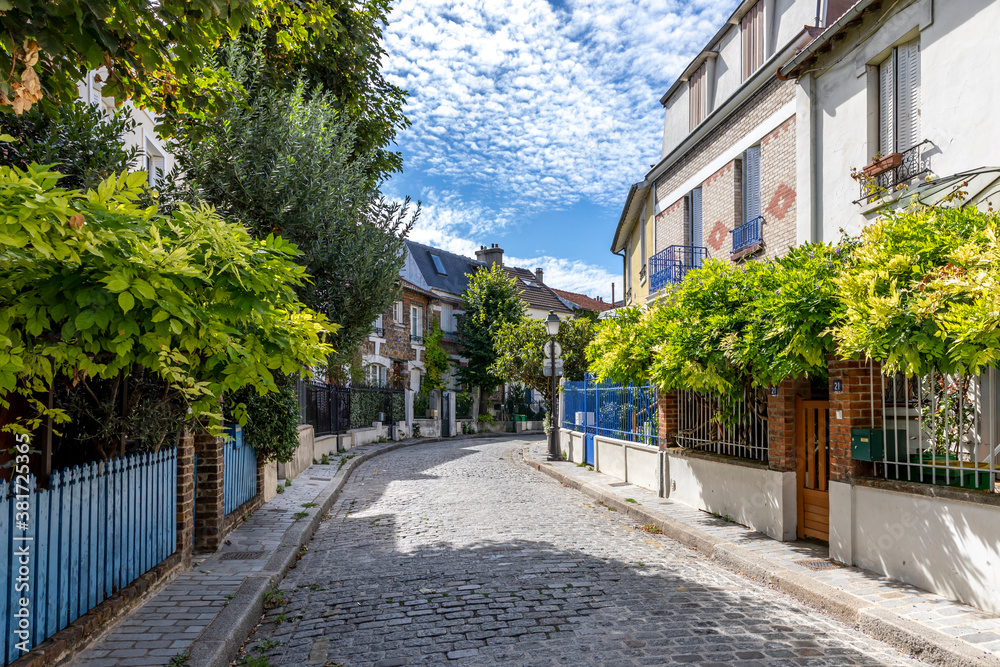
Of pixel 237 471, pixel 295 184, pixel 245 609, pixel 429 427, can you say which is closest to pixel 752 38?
pixel 295 184

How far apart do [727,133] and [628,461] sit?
300 inches

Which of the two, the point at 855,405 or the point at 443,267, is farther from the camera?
the point at 443,267

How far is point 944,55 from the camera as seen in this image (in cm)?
896

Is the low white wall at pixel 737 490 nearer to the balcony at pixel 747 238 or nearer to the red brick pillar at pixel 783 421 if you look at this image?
the red brick pillar at pixel 783 421

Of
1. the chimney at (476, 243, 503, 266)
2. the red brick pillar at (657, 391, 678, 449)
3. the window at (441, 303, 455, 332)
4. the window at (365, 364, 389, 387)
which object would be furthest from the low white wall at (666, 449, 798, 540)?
the chimney at (476, 243, 503, 266)

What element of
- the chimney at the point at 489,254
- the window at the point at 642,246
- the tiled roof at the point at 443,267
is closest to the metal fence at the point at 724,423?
the window at the point at 642,246

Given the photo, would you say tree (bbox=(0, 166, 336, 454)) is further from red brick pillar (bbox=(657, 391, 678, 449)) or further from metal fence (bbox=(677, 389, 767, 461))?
red brick pillar (bbox=(657, 391, 678, 449))

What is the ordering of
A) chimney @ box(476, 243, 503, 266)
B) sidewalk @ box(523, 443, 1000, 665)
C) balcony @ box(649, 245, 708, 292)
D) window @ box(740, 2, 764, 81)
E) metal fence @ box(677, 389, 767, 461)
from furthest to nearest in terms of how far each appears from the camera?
chimney @ box(476, 243, 503, 266)
balcony @ box(649, 245, 708, 292)
window @ box(740, 2, 764, 81)
metal fence @ box(677, 389, 767, 461)
sidewalk @ box(523, 443, 1000, 665)

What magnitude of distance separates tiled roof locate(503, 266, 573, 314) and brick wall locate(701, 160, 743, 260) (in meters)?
31.5

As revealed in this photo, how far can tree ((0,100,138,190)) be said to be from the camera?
709cm

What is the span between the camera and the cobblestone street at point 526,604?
183 inches

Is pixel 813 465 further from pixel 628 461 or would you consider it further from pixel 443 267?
pixel 443 267

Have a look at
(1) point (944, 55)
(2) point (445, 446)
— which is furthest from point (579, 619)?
(2) point (445, 446)

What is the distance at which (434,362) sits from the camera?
3538 centimetres
